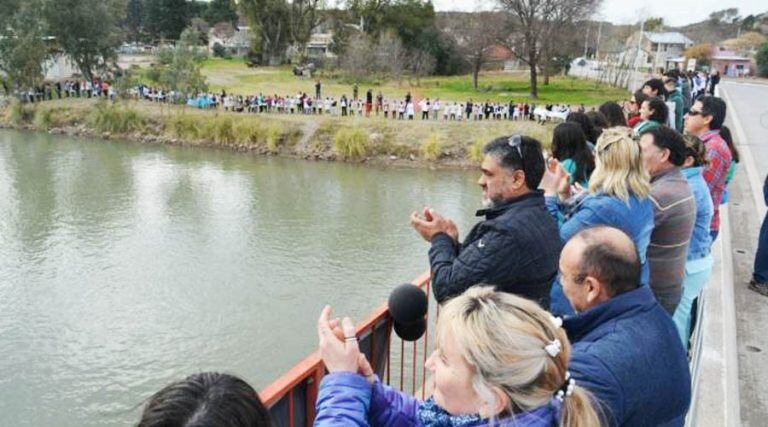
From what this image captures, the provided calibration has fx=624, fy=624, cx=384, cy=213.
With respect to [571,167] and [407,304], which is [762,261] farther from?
[407,304]

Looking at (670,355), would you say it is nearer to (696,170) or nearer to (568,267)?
(568,267)

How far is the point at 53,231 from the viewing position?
1384 cm

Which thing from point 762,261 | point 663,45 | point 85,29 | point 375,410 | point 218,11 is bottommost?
point 762,261

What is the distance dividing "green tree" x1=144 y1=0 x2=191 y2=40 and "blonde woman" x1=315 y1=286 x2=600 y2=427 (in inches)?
2333

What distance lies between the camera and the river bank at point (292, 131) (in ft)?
72.4

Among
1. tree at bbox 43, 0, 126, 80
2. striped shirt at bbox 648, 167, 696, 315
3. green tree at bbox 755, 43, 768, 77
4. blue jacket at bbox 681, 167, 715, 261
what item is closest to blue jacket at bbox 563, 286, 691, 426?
striped shirt at bbox 648, 167, 696, 315

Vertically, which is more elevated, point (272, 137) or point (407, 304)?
point (407, 304)

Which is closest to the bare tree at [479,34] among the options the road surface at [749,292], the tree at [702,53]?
the road surface at [749,292]

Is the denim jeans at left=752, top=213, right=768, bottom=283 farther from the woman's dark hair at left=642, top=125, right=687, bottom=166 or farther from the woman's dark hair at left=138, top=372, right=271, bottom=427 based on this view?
the woman's dark hair at left=138, top=372, right=271, bottom=427

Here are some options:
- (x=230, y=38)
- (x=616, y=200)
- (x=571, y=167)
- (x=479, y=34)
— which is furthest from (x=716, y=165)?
(x=230, y=38)

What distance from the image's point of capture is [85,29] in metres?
31.2

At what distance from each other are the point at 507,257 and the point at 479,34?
32.9 metres

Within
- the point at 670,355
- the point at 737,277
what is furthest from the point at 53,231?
the point at 670,355

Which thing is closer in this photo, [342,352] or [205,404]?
[205,404]
